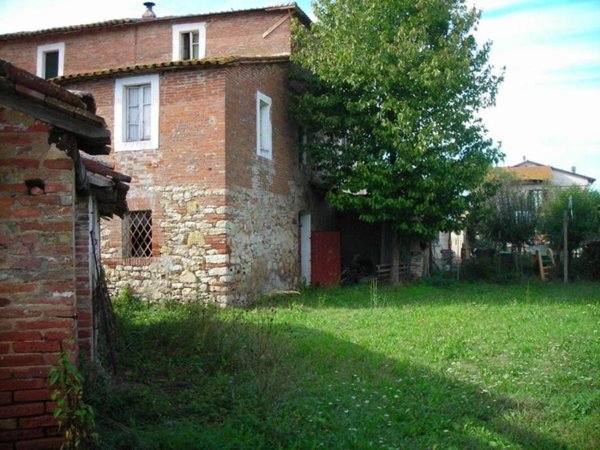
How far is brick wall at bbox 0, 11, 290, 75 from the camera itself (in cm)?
1888

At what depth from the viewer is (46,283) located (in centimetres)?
455

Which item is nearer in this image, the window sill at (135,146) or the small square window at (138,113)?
the window sill at (135,146)

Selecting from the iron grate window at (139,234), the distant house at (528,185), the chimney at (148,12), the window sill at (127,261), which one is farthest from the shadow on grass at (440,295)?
the chimney at (148,12)

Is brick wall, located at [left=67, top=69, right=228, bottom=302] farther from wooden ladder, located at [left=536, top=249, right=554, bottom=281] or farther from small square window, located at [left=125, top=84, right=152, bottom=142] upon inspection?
wooden ladder, located at [left=536, top=249, right=554, bottom=281]

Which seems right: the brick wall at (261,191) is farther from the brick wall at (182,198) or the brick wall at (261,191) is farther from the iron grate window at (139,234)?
the iron grate window at (139,234)

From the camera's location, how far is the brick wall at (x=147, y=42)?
1888cm

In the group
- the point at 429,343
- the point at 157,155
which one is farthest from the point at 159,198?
the point at 429,343

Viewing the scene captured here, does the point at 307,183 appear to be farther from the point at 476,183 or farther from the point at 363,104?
the point at 476,183

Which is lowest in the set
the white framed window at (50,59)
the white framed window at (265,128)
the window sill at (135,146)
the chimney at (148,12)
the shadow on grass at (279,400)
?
the shadow on grass at (279,400)

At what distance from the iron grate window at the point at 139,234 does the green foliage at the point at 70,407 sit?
10534 mm

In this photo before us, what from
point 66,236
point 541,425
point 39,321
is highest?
point 66,236

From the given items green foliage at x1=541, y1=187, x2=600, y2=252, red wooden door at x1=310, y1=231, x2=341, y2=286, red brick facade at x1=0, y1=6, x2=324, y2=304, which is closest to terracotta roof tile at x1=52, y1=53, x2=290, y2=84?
red brick facade at x1=0, y1=6, x2=324, y2=304

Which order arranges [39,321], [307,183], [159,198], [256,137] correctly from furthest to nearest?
[307,183] → [256,137] → [159,198] → [39,321]

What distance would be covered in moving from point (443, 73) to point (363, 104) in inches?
93.4
